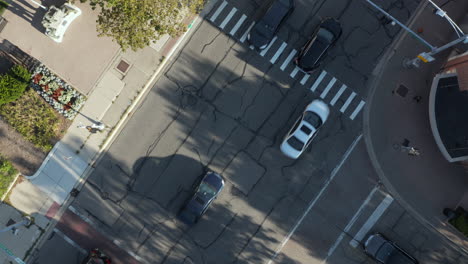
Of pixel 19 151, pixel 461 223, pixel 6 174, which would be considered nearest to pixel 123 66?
pixel 19 151

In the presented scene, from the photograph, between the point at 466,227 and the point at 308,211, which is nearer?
the point at 466,227

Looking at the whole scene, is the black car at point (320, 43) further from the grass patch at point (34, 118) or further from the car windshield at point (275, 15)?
the grass patch at point (34, 118)

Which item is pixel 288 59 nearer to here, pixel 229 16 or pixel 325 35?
pixel 325 35

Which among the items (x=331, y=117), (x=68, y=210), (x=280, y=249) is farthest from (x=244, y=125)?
(x=68, y=210)

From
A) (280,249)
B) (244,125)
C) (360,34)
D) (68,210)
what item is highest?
(360,34)

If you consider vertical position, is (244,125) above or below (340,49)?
below

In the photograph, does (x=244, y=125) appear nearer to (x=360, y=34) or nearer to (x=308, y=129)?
(x=308, y=129)
